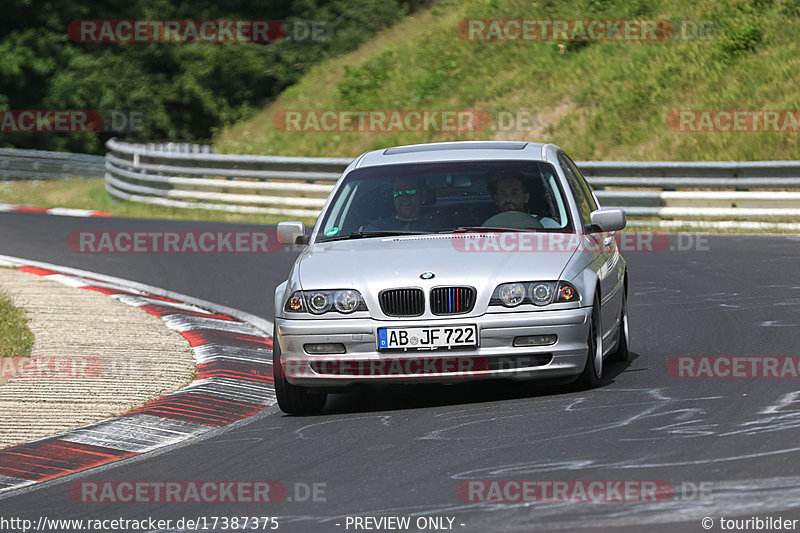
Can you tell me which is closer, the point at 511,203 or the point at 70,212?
the point at 511,203

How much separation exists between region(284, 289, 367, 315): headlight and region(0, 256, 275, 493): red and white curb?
89 cm

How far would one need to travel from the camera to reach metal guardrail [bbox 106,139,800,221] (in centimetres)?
1925

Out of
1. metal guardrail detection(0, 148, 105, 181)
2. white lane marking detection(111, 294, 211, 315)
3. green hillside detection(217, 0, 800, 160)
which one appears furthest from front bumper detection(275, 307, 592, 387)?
metal guardrail detection(0, 148, 105, 181)

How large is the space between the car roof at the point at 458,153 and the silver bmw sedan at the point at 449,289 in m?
0.17

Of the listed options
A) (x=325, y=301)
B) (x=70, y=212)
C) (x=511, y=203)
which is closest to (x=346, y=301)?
(x=325, y=301)

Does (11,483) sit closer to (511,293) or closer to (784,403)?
(511,293)

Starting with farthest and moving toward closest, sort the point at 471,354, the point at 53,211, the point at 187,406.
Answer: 1. the point at 53,211
2. the point at 187,406
3. the point at 471,354

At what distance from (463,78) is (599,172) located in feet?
35.7

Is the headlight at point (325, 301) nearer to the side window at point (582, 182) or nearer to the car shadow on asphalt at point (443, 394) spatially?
the car shadow on asphalt at point (443, 394)

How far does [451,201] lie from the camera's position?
29.6 ft

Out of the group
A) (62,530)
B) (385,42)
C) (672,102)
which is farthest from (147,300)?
(385,42)

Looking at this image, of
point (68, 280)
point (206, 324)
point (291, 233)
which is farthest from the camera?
point (68, 280)

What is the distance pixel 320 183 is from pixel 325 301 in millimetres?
16854

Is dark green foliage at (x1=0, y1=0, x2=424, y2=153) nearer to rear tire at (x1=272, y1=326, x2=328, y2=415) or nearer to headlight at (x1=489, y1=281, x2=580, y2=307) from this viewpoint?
rear tire at (x1=272, y1=326, x2=328, y2=415)
